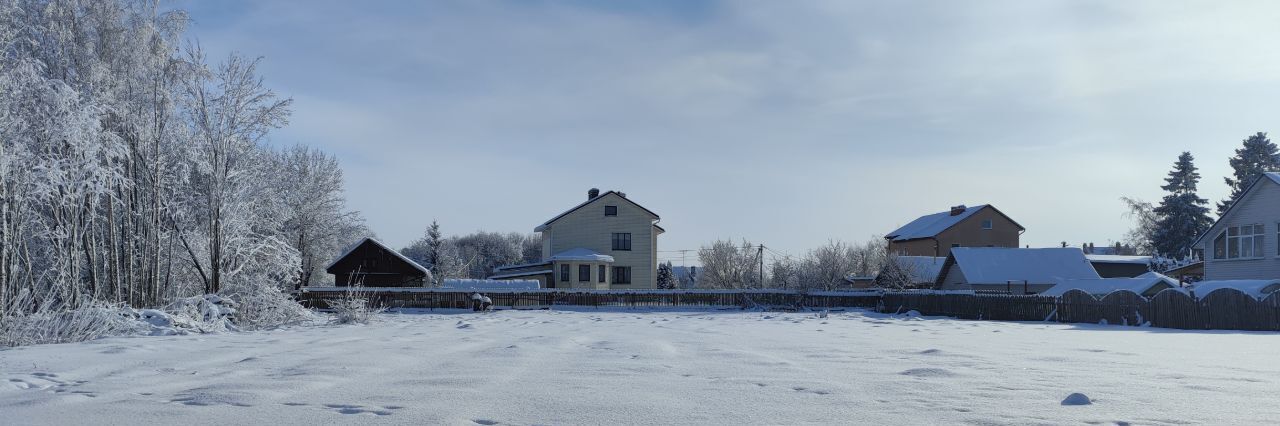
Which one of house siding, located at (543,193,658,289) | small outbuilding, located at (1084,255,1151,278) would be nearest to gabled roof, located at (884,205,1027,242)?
small outbuilding, located at (1084,255,1151,278)

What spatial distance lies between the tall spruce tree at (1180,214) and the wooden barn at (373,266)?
49486 millimetres

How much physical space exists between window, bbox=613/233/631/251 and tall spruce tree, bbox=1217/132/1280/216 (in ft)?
134

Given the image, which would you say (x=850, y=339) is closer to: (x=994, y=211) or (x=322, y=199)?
(x=322, y=199)

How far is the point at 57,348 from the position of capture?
12320mm

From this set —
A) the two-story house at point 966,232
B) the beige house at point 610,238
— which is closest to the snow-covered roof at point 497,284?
the beige house at point 610,238

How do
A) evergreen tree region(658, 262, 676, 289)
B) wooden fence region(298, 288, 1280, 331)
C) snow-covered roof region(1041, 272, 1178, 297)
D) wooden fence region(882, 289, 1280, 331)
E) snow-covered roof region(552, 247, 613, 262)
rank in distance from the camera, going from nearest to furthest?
wooden fence region(882, 289, 1280, 331)
wooden fence region(298, 288, 1280, 331)
snow-covered roof region(1041, 272, 1178, 297)
snow-covered roof region(552, 247, 613, 262)
evergreen tree region(658, 262, 676, 289)

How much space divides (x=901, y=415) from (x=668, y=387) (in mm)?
2291

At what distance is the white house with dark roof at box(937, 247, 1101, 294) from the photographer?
42406 mm

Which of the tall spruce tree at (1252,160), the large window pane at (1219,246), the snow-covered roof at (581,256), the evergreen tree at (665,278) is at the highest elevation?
the tall spruce tree at (1252,160)

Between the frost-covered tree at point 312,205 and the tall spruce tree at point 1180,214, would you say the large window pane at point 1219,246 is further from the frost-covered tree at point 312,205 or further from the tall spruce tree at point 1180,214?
the frost-covered tree at point 312,205

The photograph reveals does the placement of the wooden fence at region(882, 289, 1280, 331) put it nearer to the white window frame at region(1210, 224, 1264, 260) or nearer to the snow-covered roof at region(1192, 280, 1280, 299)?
the snow-covered roof at region(1192, 280, 1280, 299)

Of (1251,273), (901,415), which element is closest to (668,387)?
(901,415)

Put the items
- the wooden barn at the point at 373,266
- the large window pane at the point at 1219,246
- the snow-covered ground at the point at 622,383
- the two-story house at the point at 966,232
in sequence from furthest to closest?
the two-story house at the point at 966,232 < the wooden barn at the point at 373,266 < the large window pane at the point at 1219,246 < the snow-covered ground at the point at 622,383

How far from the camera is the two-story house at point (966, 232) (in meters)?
60.7
